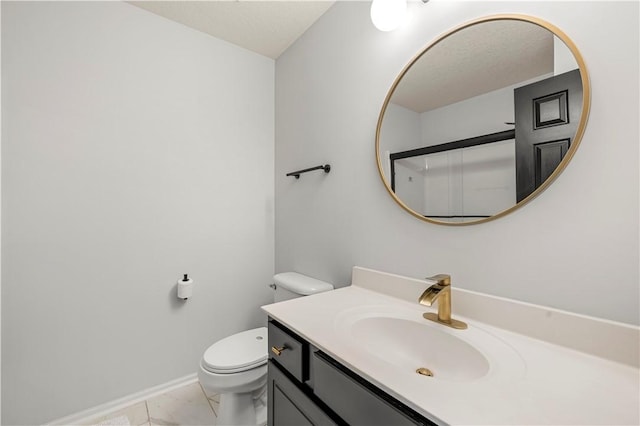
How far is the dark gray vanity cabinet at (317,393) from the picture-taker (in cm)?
63

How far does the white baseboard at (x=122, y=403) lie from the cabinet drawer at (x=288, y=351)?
3.85 ft

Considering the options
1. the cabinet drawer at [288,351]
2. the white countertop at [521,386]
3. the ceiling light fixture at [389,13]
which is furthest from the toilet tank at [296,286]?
the ceiling light fixture at [389,13]

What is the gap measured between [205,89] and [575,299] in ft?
7.01

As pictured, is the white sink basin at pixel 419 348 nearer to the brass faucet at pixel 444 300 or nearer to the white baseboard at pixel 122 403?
the brass faucet at pixel 444 300

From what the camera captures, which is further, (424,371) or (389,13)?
(389,13)

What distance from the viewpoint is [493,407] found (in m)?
0.53

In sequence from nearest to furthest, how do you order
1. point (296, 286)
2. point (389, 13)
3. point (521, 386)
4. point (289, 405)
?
point (521, 386) < point (289, 405) < point (389, 13) < point (296, 286)

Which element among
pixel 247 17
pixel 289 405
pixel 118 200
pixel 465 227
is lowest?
pixel 289 405

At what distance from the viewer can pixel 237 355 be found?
1435mm

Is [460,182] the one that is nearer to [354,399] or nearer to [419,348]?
[419,348]

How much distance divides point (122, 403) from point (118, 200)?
3.88 ft

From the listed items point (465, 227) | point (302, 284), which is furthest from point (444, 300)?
point (302, 284)

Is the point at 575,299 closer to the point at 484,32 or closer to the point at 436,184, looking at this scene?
the point at 436,184

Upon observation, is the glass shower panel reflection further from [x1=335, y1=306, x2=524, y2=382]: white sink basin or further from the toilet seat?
the toilet seat
